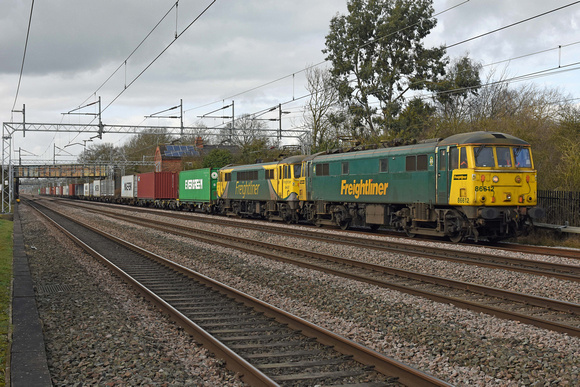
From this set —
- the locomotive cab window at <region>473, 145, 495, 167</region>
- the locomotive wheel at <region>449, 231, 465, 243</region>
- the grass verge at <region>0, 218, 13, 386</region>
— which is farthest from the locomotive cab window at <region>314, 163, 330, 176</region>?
the grass verge at <region>0, 218, 13, 386</region>

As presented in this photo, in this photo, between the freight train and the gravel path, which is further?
the freight train

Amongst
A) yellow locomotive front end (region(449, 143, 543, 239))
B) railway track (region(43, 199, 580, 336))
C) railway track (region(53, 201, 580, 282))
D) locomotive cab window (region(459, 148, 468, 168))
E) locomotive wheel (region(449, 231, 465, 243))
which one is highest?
locomotive cab window (region(459, 148, 468, 168))

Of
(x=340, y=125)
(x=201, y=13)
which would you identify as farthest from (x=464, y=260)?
(x=340, y=125)

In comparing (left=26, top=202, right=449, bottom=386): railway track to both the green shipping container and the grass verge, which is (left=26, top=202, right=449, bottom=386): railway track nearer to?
the grass verge

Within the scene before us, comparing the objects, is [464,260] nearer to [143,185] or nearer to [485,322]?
[485,322]

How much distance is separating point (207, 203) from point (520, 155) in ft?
91.3

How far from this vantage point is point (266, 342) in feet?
24.2

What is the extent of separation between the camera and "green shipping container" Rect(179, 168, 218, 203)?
40.7 metres

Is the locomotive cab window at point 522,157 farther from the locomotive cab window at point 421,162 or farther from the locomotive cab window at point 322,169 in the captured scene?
the locomotive cab window at point 322,169

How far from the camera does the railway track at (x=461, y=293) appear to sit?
8.33 m

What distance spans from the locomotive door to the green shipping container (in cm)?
2494

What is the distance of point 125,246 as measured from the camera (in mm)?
19062

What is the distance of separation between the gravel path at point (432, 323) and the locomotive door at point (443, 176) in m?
4.02

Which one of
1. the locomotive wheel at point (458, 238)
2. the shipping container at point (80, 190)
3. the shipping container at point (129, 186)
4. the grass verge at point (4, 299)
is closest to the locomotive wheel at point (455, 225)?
the locomotive wheel at point (458, 238)
